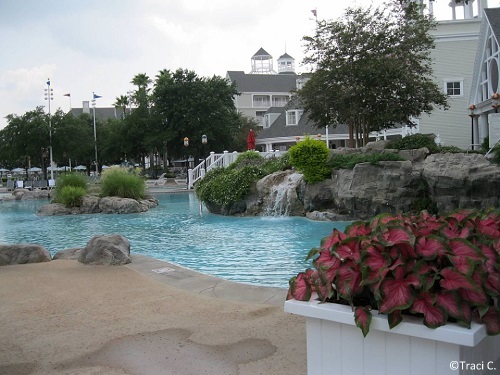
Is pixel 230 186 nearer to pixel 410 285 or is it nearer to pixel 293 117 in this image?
pixel 410 285

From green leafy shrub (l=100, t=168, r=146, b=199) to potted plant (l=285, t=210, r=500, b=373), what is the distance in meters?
20.8

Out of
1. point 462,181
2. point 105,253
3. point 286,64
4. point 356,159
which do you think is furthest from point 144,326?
point 286,64

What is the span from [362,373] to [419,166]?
12.9 m

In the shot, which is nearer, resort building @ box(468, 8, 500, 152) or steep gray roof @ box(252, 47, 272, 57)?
resort building @ box(468, 8, 500, 152)

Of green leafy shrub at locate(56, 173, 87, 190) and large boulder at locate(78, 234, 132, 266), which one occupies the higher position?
green leafy shrub at locate(56, 173, 87, 190)

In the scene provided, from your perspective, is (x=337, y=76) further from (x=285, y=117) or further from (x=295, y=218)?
(x=285, y=117)

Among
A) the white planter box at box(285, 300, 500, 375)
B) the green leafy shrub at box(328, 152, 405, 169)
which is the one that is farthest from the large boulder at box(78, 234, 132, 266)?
the green leafy shrub at box(328, 152, 405, 169)

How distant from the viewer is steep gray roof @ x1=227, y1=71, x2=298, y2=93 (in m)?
61.0

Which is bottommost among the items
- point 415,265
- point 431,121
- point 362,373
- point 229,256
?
point 229,256

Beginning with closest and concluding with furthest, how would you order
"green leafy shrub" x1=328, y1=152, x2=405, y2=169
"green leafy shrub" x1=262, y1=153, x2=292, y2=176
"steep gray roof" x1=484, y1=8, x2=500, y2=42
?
"green leafy shrub" x1=328, y1=152, x2=405, y2=169 → "green leafy shrub" x1=262, y1=153, x2=292, y2=176 → "steep gray roof" x1=484, y1=8, x2=500, y2=42

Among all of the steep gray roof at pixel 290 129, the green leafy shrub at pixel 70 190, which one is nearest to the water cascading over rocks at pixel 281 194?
the green leafy shrub at pixel 70 190

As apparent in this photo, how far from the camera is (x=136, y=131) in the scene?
5075 cm

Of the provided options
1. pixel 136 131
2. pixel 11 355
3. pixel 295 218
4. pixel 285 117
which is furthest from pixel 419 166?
pixel 136 131

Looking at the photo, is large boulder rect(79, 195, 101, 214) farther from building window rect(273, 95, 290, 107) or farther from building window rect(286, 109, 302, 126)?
building window rect(273, 95, 290, 107)
